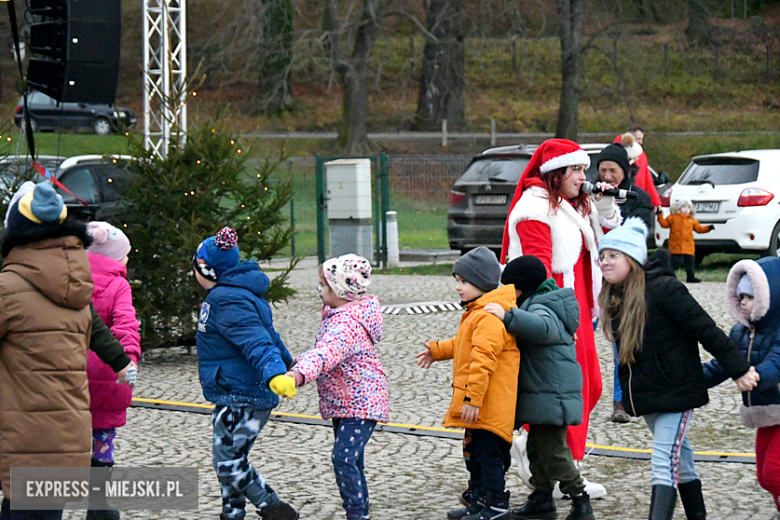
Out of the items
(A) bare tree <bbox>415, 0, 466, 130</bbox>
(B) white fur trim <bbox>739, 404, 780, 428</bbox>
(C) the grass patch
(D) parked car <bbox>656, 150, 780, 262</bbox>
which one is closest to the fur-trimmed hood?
(B) white fur trim <bbox>739, 404, 780, 428</bbox>

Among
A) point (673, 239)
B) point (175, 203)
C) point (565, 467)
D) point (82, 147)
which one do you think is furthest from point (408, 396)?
point (82, 147)

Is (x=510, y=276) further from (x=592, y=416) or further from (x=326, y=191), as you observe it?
(x=326, y=191)

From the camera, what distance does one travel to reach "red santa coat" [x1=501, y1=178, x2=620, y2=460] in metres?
5.34

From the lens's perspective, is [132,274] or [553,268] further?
[132,274]

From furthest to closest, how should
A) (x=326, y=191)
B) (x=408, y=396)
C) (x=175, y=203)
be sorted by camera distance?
(x=326, y=191), (x=175, y=203), (x=408, y=396)

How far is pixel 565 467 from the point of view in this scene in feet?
15.9

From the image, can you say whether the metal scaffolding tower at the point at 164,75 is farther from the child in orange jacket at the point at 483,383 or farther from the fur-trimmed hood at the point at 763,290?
the fur-trimmed hood at the point at 763,290

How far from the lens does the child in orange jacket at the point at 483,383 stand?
15.3 ft

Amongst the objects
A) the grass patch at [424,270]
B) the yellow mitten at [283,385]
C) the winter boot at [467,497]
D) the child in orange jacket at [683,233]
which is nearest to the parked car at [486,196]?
the grass patch at [424,270]

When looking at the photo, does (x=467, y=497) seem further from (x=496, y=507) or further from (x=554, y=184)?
(x=554, y=184)

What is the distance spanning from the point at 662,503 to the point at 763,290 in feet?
3.23

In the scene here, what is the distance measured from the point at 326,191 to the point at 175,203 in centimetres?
869

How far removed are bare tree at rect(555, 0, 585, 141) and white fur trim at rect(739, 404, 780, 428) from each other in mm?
26742

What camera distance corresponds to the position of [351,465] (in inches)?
184
